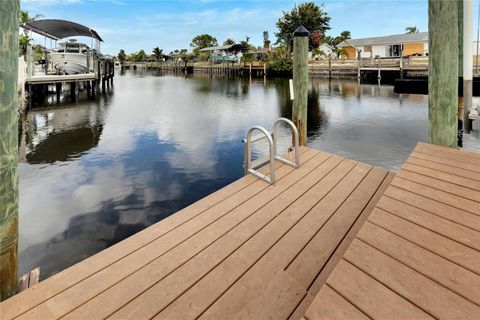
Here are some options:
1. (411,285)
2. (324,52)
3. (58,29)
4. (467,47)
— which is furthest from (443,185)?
(324,52)

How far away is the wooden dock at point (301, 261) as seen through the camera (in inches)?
58.1

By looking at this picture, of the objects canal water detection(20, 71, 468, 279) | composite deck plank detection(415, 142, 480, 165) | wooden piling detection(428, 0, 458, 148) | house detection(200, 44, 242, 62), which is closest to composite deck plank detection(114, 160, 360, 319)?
composite deck plank detection(415, 142, 480, 165)

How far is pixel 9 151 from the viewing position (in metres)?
2.36

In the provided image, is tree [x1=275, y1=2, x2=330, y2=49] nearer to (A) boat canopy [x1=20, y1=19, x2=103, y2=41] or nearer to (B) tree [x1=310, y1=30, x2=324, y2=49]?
(B) tree [x1=310, y1=30, x2=324, y2=49]

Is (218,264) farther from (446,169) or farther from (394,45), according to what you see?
(394,45)

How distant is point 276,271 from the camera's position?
256cm

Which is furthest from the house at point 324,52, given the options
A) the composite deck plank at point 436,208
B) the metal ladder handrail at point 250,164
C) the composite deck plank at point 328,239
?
the composite deck plank at point 436,208

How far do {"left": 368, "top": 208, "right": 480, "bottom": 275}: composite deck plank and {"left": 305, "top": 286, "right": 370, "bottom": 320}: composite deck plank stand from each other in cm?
72

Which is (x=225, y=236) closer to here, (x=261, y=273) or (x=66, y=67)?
(x=261, y=273)

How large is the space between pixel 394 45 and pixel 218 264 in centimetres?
5277

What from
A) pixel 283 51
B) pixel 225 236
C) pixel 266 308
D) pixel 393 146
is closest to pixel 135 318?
pixel 266 308

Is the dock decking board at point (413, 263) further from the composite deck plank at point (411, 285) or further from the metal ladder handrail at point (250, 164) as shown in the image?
the metal ladder handrail at point (250, 164)

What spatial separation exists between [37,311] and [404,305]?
2306mm

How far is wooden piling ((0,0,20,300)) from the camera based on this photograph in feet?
7.29
